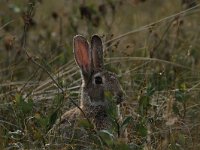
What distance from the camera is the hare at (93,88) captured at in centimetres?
560

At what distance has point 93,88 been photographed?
230 inches

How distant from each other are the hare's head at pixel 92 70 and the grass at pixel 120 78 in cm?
20

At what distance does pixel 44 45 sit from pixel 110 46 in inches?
51.4

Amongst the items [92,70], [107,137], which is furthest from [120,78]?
[107,137]

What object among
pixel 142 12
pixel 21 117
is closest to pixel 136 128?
pixel 21 117

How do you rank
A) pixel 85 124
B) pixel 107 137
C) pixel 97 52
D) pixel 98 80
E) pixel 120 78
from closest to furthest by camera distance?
pixel 107 137 < pixel 85 124 < pixel 98 80 < pixel 97 52 < pixel 120 78

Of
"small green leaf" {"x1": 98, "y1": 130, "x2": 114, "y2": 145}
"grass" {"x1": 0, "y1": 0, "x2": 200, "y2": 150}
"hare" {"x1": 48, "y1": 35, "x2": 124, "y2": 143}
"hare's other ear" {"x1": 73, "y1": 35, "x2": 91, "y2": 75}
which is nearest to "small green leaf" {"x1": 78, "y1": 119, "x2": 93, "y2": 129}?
"grass" {"x1": 0, "y1": 0, "x2": 200, "y2": 150}

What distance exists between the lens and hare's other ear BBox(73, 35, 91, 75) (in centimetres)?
592

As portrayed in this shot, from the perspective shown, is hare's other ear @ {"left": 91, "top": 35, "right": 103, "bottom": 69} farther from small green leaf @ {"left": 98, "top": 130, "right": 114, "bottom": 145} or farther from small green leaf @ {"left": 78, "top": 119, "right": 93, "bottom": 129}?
small green leaf @ {"left": 98, "top": 130, "right": 114, "bottom": 145}

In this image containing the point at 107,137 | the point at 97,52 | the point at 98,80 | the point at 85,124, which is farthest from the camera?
the point at 97,52

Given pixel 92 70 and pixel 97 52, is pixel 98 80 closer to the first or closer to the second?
pixel 92 70

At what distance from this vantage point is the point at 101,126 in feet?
18.5

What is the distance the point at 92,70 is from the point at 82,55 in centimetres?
14

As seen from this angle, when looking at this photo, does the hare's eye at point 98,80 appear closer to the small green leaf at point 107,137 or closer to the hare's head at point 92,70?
the hare's head at point 92,70
